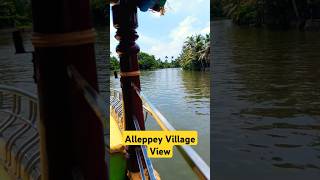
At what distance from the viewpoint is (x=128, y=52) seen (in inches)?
104

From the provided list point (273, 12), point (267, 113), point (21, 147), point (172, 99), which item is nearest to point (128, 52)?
point (21, 147)

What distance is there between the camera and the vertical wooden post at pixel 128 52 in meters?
2.59

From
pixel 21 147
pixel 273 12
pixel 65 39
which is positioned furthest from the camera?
pixel 273 12

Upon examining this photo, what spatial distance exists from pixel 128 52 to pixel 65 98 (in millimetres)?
1468

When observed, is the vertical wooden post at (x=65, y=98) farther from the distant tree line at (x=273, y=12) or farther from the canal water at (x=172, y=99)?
the distant tree line at (x=273, y=12)

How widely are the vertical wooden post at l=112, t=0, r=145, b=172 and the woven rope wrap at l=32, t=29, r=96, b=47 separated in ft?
4.68

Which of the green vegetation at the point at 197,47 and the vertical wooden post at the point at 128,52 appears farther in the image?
the green vegetation at the point at 197,47

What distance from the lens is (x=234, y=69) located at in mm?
17234

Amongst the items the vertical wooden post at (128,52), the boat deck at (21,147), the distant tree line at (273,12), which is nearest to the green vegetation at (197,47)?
the vertical wooden post at (128,52)

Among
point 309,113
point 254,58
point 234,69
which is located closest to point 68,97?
point 309,113

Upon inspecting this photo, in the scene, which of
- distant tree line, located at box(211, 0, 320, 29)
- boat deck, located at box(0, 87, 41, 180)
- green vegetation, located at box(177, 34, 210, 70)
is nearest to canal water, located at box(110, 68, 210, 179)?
green vegetation, located at box(177, 34, 210, 70)

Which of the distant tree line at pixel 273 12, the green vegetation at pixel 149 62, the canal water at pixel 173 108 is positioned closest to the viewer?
the green vegetation at pixel 149 62

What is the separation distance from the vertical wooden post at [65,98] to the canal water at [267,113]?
5.57 m

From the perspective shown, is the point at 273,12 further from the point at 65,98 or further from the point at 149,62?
the point at 65,98
